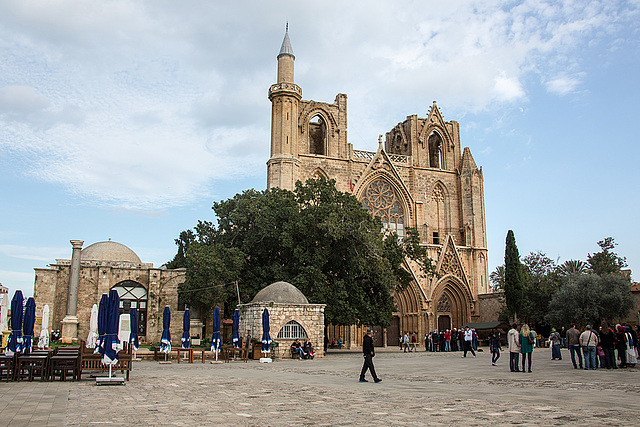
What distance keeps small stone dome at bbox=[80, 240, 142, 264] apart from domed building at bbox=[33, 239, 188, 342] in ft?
11.4

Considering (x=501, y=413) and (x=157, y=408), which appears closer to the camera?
(x=501, y=413)

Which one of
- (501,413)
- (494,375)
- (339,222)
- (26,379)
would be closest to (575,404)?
(501,413)

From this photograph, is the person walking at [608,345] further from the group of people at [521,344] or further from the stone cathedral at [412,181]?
the stone cathedral at [412,181]

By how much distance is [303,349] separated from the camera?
22.5 m

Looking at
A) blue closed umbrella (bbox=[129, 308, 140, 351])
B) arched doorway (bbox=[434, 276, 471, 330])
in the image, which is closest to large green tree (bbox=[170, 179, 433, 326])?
arched doorway (bbox=[434, 276, 471, 330])

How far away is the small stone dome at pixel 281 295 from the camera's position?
2280 centimetres

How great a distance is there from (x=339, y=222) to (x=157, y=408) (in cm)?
2020

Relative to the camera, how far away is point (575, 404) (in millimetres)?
7875

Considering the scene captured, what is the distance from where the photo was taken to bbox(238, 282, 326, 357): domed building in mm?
22562

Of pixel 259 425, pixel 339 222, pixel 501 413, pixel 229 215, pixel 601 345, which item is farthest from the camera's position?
pixel 229 215

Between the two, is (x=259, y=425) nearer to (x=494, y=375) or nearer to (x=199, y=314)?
(x=494, y=375)

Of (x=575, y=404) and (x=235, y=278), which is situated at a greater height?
(x=235, y=278)

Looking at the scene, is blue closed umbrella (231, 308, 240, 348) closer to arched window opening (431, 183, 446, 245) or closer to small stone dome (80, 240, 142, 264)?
small stone dome (80, 240, 142, 264)

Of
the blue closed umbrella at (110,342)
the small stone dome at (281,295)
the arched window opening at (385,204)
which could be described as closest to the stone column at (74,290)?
the small stone dome at (281,295)
